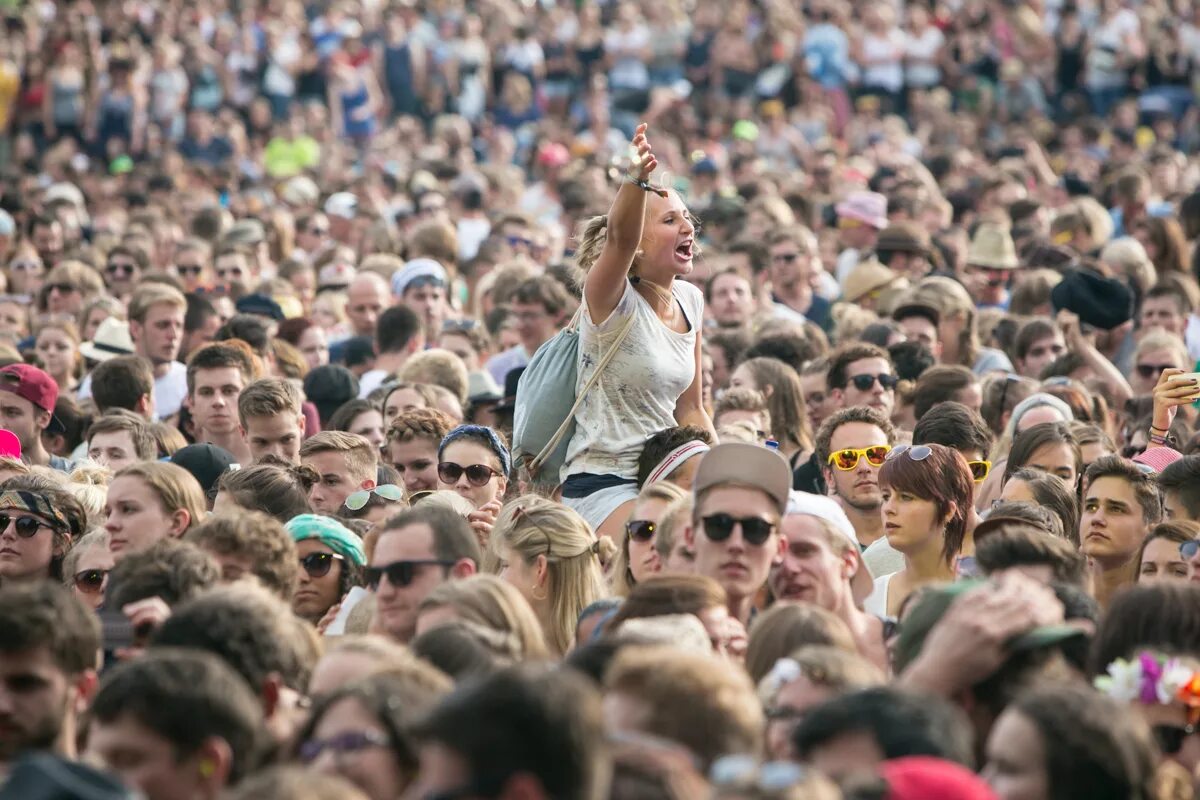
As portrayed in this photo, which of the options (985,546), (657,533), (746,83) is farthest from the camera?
(746,83)

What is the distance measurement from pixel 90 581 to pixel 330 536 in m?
0.90

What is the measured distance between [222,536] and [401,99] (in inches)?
807

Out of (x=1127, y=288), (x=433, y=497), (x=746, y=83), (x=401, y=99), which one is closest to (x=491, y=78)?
(x=401, y=99)

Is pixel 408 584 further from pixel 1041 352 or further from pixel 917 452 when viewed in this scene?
pixel 1041 352

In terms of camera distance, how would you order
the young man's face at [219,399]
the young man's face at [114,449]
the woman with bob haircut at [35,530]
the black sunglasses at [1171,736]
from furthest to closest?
the young man's face at [219,399]
the young man's face at [114,449]
the woman with bob haircut at [35,530]
the black sunglasses at [1171,736]

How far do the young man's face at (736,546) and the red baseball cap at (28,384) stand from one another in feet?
17.0

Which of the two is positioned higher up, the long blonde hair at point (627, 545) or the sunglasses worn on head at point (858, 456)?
the long blonde hair at point (627, 545)

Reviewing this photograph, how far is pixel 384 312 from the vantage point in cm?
1291

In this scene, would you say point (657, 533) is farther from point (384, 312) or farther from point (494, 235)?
point (494, 235)

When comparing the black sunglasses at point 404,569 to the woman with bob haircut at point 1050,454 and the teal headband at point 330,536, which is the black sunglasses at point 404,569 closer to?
the teal headband at point 330,536

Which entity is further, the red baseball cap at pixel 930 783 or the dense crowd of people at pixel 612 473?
the dense crowd of people at pixel 612 473

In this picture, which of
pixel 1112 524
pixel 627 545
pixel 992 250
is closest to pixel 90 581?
pixel 627 545

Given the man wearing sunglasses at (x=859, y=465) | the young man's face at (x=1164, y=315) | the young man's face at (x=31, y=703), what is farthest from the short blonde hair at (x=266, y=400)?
the young man's face at (x=1164, y=315)

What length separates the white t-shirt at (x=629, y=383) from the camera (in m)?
7.73
